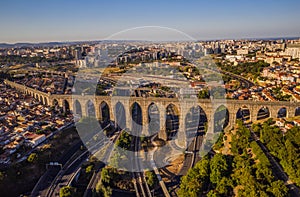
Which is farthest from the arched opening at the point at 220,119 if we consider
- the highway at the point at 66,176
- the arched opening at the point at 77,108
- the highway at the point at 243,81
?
the arched opening at the point at 77,108

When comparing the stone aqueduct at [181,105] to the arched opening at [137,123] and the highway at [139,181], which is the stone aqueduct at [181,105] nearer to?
the arched opening at [137,123]

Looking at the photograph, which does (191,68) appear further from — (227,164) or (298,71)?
(227,164)

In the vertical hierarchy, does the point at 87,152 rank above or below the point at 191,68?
below

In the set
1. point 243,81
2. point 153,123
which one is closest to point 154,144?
point 153,123

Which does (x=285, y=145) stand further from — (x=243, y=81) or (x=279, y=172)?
(x=243, y=81)

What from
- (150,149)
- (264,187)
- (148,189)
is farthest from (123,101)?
(264,187)

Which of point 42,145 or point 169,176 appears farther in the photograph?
point 42,145
